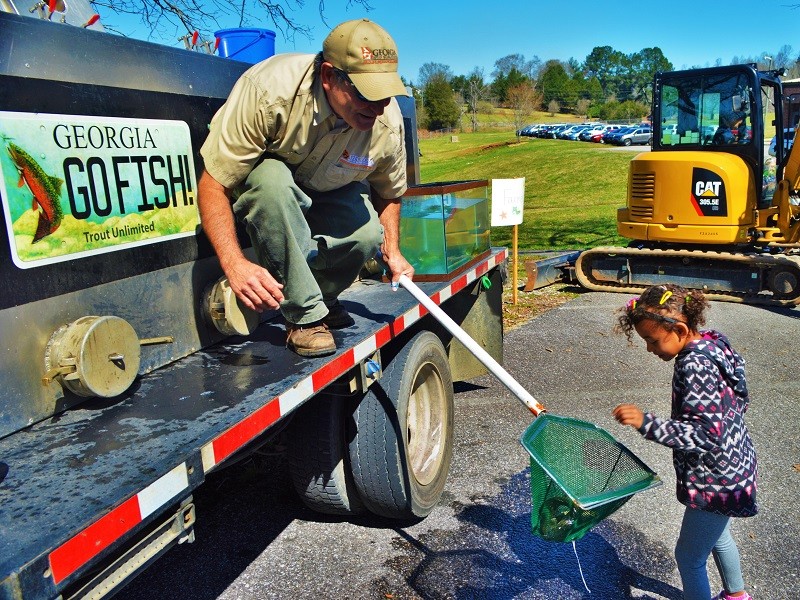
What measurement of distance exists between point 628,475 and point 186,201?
211 centimetres

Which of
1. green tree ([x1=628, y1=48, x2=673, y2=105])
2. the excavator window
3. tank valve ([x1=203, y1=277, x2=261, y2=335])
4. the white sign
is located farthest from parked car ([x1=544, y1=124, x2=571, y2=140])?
green tree ([x1=628, y1=48, x2=673, y2=105])

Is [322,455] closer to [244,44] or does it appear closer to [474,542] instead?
[474,542]

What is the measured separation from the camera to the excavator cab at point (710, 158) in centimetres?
909

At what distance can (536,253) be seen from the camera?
1304 centimetres

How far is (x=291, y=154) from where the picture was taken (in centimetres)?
304

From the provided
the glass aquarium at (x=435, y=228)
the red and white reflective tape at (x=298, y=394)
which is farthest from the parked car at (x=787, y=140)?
the red and white reflective tape at (x=298, y=394)

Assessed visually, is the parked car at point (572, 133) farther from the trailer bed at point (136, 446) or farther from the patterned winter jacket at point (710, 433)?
the trailer bed at point (136, 446)

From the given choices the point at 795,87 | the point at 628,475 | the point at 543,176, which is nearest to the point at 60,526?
the point at 628,475

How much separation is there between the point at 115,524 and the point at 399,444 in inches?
70.9

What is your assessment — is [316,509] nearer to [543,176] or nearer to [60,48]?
[60,48]

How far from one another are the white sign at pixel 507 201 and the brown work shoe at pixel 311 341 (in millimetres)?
5642

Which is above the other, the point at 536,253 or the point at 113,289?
the point at 113,289

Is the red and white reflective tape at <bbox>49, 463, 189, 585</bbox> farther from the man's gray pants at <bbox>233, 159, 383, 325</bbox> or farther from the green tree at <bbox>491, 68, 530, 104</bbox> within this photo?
the green tree at <bbox>491, 68, 530, 104</bbox>

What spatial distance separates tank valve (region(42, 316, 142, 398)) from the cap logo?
136 centimetres
